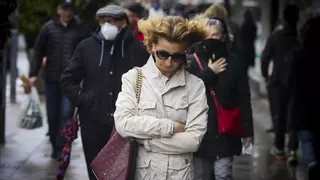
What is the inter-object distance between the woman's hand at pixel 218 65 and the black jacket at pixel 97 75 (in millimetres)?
859

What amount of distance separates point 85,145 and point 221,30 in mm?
1531

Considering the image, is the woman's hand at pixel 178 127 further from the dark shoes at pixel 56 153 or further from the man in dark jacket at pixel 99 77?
the dark shoes at pixel 56 153

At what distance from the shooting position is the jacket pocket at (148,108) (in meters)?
4.99

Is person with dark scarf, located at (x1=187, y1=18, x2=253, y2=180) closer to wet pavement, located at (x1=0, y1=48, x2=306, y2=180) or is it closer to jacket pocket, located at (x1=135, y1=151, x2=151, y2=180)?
jacket pocket, located at (x1=135, y1=151, x2=151, y2=180)

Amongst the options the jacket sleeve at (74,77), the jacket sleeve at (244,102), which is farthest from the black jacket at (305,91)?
the jacket sleeve at (74,77)

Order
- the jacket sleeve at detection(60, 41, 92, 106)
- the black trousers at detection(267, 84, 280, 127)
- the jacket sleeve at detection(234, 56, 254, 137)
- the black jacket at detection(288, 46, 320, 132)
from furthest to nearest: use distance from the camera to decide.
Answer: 1. the black trousers at detection(267, 84, 280, 127)
2. the jacket sleeve at detection(60, 41, 92, 106)
3. the black jacket at detection(288, 46, 320, 132)
4. the jacket sleeve at detection(234, 56, 254, 137)

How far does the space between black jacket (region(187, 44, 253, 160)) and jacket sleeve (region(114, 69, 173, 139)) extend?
6.44 ft

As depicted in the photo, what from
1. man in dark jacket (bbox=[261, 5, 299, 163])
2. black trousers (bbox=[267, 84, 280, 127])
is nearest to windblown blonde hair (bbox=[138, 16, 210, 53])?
man in dark jacket (bbox=[261, 5, 299, 163])

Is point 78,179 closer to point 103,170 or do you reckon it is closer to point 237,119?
point 237,119

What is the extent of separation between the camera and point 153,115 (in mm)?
5008

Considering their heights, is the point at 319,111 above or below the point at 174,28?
below

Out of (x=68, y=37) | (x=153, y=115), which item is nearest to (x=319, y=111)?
(x=153, y=115)

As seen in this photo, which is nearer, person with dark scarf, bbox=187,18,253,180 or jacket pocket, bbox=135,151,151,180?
jacket pocket, bbox=135,151,151,180

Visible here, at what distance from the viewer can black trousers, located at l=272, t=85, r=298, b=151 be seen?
10.5m
